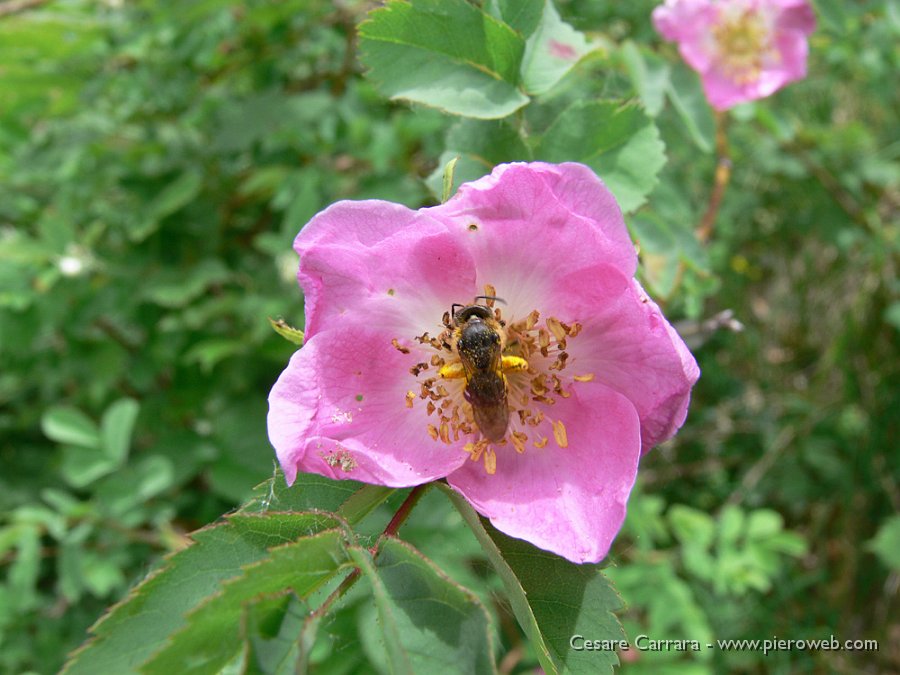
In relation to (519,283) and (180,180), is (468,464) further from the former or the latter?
(180,180)

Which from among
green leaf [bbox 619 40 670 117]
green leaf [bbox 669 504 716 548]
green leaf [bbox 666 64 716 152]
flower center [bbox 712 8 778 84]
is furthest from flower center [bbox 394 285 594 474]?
green leaf [bbox 669 504 716 548]

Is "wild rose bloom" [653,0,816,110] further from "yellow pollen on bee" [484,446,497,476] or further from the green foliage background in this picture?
"yellow pollen on bee" [484,446,497,476]

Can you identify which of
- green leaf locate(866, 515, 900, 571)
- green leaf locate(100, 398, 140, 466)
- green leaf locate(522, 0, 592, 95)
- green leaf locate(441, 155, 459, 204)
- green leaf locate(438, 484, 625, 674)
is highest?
green leaf locate(522, 0, 592, 95)

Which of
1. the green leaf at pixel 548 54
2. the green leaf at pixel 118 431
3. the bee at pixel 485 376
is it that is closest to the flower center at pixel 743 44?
the green leaf at pixel 548 54

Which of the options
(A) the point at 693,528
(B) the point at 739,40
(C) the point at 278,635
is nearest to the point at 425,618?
(C) the point at 278,635

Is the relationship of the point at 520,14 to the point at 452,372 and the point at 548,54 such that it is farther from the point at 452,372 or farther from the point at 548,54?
the point at 452,372

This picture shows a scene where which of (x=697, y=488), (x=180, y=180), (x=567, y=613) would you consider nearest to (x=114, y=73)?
(x=180, y=180)

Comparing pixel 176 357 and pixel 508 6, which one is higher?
pixel 508 6
